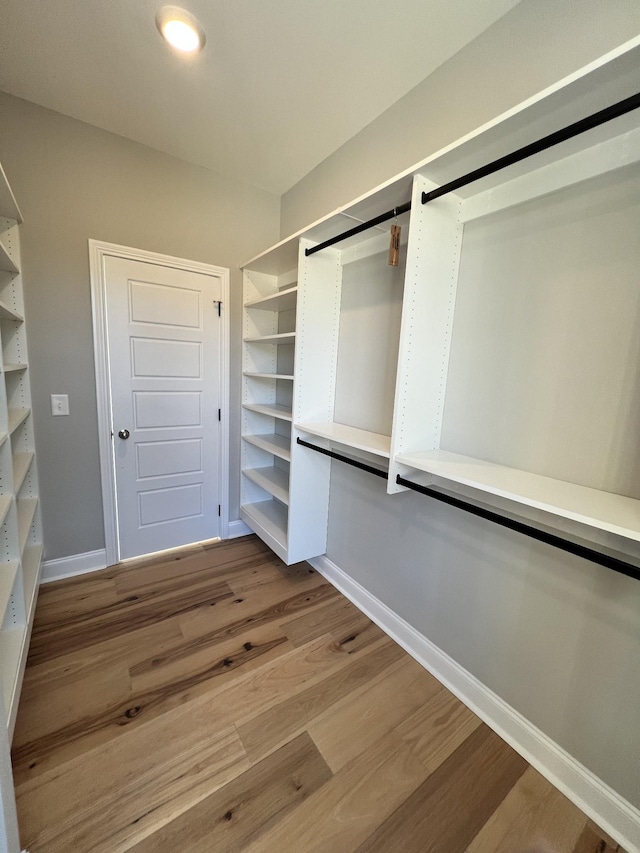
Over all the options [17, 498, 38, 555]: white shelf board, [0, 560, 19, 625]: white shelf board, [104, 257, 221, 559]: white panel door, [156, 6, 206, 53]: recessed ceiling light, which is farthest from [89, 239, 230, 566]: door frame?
[156, 6, 206, 53]: recessed ceiling light

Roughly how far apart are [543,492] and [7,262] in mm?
2691

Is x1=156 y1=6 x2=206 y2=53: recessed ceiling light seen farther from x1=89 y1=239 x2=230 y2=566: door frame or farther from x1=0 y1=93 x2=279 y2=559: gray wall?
x1=89 y1=239 x2=230 y2=566: door frame

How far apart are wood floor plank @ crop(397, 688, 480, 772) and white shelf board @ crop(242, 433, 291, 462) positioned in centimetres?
153

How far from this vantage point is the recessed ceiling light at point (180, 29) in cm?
138

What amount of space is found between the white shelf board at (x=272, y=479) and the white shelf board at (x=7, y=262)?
195 cm

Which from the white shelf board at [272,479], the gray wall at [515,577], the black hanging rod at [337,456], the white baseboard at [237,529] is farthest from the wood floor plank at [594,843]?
the white baseboard at [237,529]

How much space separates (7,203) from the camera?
5.59 feet

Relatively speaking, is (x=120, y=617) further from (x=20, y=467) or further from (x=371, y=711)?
(x=371, y=711)

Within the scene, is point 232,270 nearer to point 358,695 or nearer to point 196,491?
point 196,491

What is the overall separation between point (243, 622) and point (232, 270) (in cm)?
251

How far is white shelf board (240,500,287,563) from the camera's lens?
7.89 ft

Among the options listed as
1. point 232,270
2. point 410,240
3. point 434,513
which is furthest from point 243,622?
point 232,270

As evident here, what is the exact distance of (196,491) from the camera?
9.15 feet

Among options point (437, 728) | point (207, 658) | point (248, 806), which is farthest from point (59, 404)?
point (437, 728)
